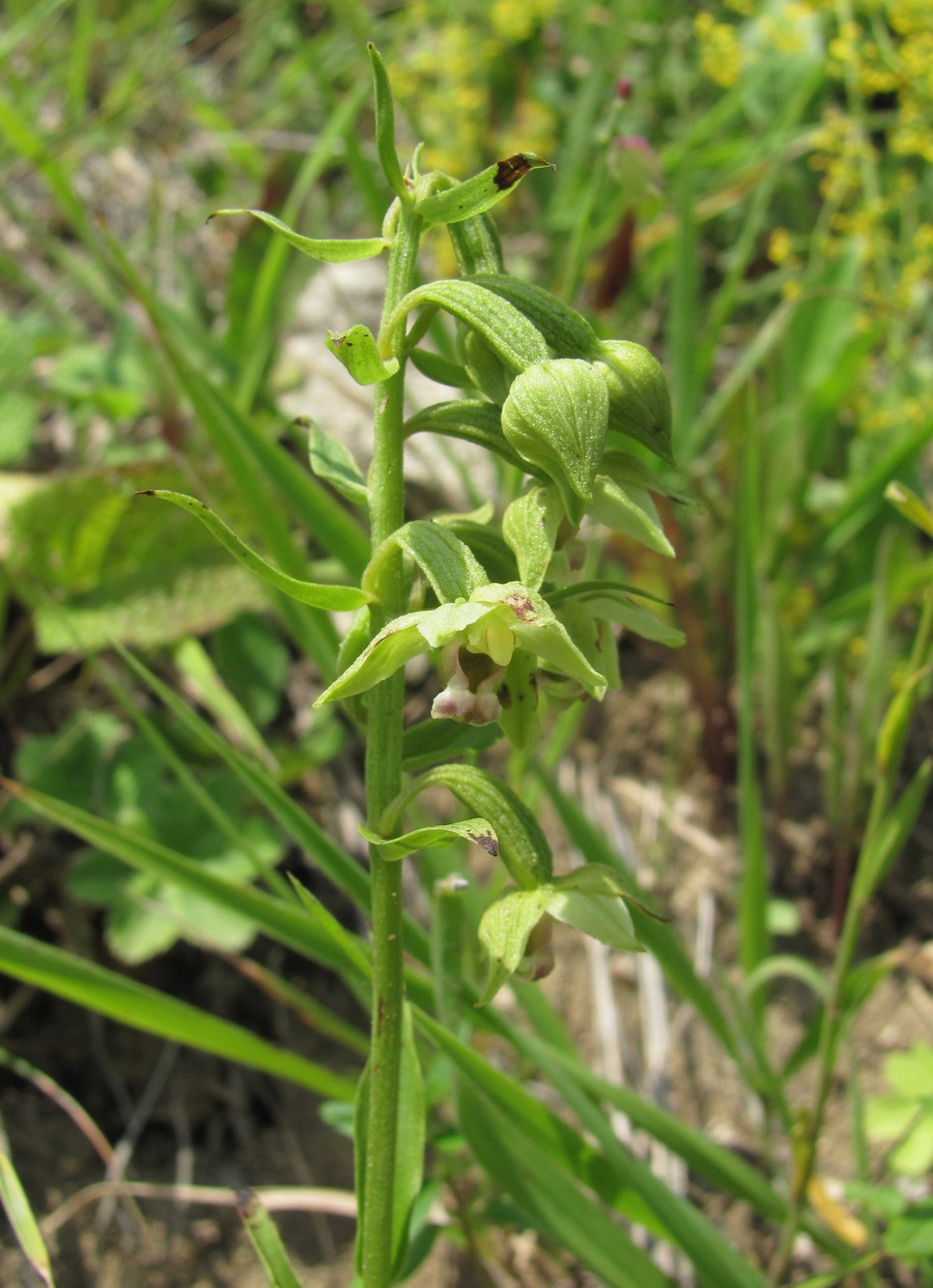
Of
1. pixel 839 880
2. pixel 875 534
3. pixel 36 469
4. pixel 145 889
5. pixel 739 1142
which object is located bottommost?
pixel 739 1142

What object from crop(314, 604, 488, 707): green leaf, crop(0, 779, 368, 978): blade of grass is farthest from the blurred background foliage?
crop(314, 604, 488, 707): green leaf

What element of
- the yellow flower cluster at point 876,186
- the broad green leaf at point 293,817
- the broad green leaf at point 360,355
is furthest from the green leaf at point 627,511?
the yellow flower cluster at point 876,186

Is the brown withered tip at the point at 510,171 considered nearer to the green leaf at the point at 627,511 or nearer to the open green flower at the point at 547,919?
the green leaf at the point at 627,511

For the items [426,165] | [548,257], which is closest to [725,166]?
[548,257]

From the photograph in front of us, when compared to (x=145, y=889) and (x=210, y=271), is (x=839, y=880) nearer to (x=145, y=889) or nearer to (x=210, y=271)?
(x=145, y=889)

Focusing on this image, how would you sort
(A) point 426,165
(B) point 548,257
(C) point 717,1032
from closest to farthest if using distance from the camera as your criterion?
(C) point 717,1032, (B) point 548,257, (A) point 426,165
